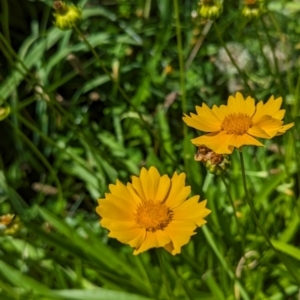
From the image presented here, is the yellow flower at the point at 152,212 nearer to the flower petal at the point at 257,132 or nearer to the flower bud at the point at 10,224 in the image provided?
the flower petal at the point at 257,132

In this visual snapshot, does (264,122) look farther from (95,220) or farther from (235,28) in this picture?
(235,28)

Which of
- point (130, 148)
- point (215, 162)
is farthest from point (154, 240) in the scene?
point (130, 148)

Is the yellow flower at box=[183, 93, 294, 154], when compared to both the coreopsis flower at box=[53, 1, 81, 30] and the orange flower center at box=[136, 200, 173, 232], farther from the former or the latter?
the coreopsis flower at box=[53, 1, 81, 30]

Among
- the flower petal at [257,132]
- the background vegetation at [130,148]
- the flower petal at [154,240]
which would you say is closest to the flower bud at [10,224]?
the background vegetation at [130,148]

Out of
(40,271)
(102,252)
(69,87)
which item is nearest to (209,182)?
(102,252)

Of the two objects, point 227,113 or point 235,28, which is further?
point 235,28

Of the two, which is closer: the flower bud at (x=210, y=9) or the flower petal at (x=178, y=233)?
the flower petal at (x=178, y=233)

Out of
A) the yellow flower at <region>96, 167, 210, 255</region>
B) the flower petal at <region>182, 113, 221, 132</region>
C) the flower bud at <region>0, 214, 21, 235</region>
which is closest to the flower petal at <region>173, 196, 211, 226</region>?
the yellow flower at <region>96, 167, 210, 255</region>
